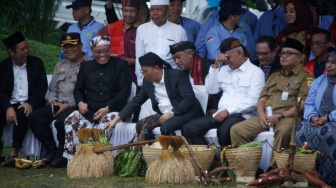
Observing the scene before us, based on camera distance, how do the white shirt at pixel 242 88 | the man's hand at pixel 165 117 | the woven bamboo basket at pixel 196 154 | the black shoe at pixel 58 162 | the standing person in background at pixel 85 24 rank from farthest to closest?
the standing person in background at pixel 85 24 < the black shoe at pixel 58 162 < the man's hand at pixel 165 117 < the white shirt at pixel 242 88 < the woven bamboo basket at pixel 196 154

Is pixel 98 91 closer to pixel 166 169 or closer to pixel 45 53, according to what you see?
pixel 166 169

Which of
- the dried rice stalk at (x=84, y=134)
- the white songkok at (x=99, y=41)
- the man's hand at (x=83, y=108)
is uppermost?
the white songkok at (x=99, y=41)

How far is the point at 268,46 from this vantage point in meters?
12.3

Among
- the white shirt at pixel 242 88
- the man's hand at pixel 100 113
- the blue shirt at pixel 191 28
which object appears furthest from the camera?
the blue shirt at pixel 191 28

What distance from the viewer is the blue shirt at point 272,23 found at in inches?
526

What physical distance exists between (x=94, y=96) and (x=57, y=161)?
0.95m

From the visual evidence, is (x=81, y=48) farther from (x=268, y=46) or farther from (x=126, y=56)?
(x=268, y=46)

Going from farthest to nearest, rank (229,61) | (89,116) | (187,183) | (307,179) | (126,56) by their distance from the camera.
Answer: (126,56) < (89,116) < (229,61) < (187,183) < (307,179)

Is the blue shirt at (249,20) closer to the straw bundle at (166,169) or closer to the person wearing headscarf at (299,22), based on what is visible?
the person wearing headscarf at (299,22)

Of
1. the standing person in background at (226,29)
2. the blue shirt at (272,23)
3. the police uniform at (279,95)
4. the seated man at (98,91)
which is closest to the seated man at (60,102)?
the seated man at (98,91)

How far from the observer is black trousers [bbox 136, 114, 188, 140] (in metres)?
12.0

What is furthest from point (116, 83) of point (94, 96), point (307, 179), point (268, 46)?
point (307, 179)

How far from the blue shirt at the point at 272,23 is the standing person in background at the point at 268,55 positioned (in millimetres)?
1032

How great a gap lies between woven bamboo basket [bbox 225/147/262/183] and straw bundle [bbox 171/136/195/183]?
46 cm
